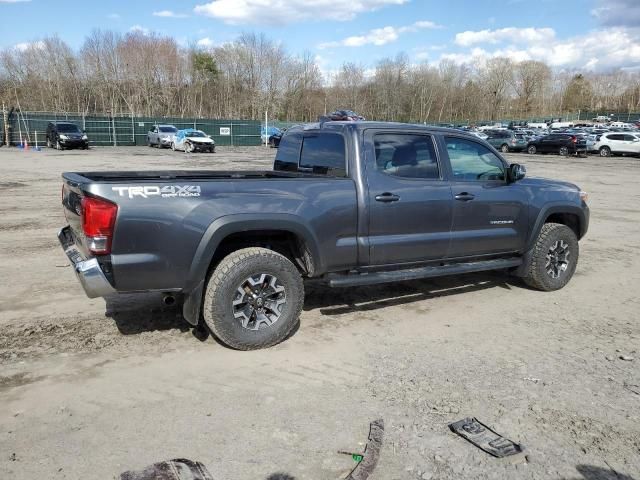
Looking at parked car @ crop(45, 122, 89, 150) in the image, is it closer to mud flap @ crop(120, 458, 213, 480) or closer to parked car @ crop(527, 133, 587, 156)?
parked car @ crop(527, 133, 587, 156)

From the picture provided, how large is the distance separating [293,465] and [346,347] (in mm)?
1690

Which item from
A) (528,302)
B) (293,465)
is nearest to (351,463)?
(293,465)

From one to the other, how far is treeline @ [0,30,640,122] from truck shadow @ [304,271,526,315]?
62402mm

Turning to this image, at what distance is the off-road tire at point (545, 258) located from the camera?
617 cm

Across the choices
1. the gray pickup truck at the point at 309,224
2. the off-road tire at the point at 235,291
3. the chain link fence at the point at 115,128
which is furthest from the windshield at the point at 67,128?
the off-road tire at the point at 235,291

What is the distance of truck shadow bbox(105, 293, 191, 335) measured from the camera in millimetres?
4922

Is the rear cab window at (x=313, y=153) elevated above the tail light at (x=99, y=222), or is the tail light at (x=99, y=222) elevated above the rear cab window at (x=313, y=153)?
the rear cab window at (x=313, y=153)

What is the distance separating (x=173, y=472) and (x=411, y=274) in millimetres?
2974

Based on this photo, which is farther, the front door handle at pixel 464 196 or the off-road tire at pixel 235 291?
the front door handle at pixel 464 196

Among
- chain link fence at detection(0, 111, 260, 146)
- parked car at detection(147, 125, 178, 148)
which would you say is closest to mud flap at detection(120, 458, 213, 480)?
parked car at detection(147, 125, 178, 148)

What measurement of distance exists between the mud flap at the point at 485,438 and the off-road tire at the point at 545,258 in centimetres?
318

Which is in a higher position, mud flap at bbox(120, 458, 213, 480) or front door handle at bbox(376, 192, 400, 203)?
front door handle at bbox(376, 192, 400, 203)

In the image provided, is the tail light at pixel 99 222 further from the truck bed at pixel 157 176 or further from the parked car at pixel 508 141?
the parked car at pixel 508 141

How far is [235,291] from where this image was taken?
432 cm
